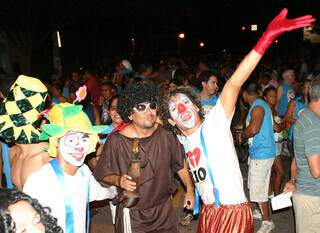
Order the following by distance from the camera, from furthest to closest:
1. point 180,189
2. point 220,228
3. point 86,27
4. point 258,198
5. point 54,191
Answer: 1. point 86,27
2. point 180,189
3. point 258,198
4. point 220,228
5. point 54,191

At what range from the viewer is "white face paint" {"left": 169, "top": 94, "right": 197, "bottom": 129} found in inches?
156

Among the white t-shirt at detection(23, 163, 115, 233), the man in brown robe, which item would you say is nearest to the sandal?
the man in brown robe

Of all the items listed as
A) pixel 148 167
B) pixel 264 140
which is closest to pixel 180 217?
pixel 264 140

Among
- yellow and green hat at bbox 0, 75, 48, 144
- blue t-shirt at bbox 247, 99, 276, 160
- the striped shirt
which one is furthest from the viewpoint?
blue t-shirt at bbox 247, 99, 276, 160

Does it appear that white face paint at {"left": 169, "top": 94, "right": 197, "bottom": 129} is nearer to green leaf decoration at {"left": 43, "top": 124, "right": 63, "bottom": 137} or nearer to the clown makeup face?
the clown makeup face

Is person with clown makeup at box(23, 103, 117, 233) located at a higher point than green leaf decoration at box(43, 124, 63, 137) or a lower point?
lower

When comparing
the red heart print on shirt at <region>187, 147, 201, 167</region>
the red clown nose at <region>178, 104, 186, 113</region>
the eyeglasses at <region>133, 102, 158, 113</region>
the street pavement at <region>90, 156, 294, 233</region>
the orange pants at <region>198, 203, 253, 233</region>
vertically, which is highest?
the eyeglasses at <region>133, 102, 158, 113</region>

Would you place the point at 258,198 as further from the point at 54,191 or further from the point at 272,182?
the point at 54,191

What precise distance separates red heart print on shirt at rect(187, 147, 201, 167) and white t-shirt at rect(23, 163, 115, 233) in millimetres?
936

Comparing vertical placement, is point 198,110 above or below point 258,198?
above

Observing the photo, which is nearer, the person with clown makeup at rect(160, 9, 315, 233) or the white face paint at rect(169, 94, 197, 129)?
the person with clown makeup at rect(160, 9, 315, 233)

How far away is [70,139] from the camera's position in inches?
136

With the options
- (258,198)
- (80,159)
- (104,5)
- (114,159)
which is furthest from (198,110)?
(104,5)

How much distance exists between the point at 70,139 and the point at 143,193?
1.14m
